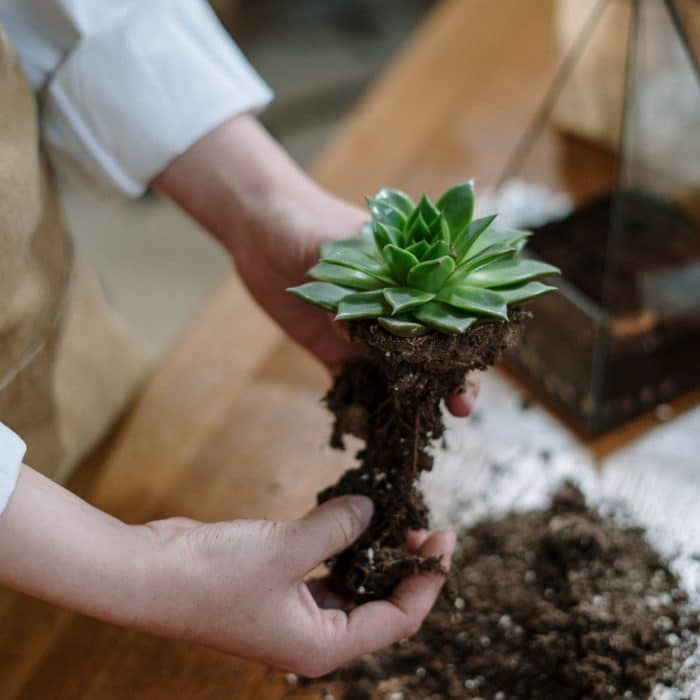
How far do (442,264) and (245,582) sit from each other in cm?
26

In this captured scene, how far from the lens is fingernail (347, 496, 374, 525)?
702 mm

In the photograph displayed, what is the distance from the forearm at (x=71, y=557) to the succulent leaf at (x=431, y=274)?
0.26 meters

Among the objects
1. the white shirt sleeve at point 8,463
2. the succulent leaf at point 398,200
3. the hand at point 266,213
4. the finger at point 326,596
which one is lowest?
the finger at point 326,596

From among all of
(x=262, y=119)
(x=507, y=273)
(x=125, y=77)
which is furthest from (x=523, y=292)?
(x=262, y=119)

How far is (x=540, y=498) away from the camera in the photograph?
0.88 meters

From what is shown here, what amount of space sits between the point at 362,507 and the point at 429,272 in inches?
8.0

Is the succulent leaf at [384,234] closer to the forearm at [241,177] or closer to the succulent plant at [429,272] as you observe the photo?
the succulent plant at [429,272]

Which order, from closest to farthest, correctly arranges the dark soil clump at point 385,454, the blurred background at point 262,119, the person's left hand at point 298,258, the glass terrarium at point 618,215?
1. the dark soil clump at point 385,454
2. the person's left hand at point 298,258
3. the glass terrarium at point 618,215
4. the blurred background at point 262,119

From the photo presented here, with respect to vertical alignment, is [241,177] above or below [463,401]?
above

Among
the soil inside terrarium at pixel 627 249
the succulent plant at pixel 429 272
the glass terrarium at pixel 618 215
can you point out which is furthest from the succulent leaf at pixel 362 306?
the soil inside terrarium at pixel 627 249

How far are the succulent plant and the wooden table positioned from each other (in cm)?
21

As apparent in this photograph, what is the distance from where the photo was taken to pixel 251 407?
965mm

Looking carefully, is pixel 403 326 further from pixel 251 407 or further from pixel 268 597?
pixel 251 407

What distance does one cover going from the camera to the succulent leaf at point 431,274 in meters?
0.61
